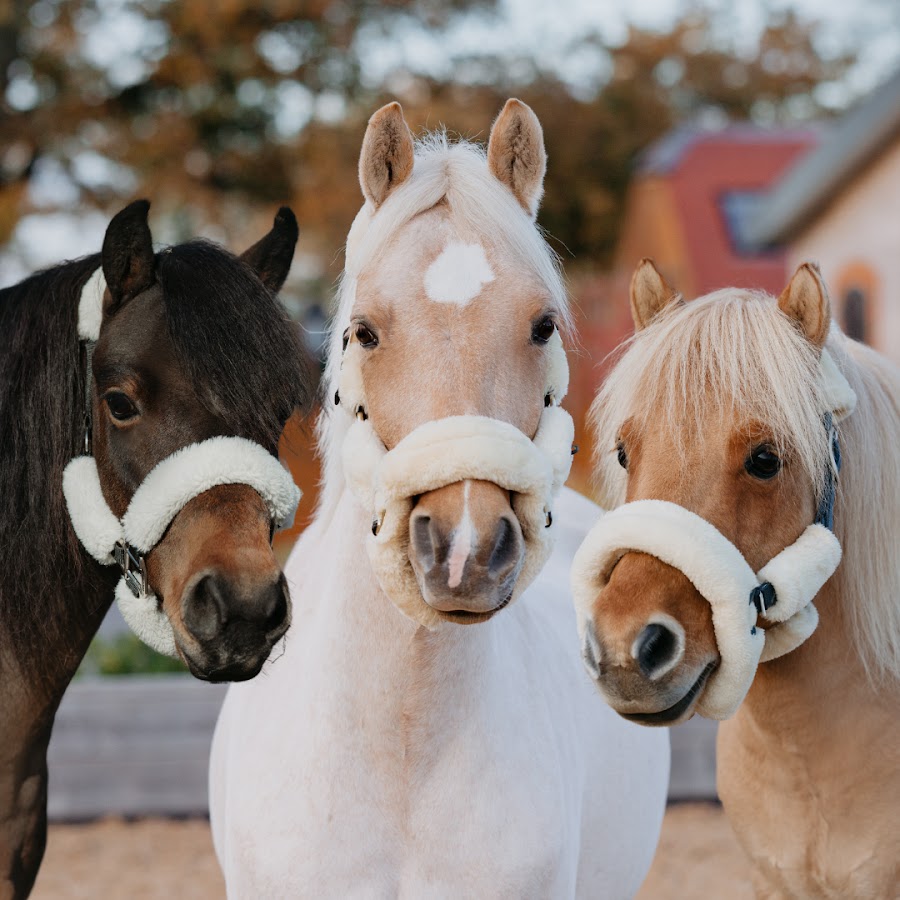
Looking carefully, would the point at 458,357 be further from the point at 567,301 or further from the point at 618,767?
the point at 618,767

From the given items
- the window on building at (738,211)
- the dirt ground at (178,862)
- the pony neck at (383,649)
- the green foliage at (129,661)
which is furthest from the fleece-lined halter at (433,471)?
the window on building at (738,211)

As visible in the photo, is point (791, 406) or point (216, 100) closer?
point (791, 406)

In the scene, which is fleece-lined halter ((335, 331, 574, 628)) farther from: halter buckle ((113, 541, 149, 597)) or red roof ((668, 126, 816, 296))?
red roof ((668, 126, 816, 296))

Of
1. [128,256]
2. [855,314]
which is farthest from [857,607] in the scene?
[855,314]

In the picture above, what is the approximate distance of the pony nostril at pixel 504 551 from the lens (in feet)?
7.00

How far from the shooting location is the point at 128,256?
2.70 metres

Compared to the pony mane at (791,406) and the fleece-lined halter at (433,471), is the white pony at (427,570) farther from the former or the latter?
the pony mane at (791,406)

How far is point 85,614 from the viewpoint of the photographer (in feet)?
9.25

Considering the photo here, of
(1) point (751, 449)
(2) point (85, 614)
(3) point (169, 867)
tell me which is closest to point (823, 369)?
(1) point (751, 449)

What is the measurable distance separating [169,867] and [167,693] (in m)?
0.93

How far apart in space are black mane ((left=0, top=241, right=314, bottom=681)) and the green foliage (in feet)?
15.1

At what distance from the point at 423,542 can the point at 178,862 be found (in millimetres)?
4273

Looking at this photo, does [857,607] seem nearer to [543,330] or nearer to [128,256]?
[543,330]

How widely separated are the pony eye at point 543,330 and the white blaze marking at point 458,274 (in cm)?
14
